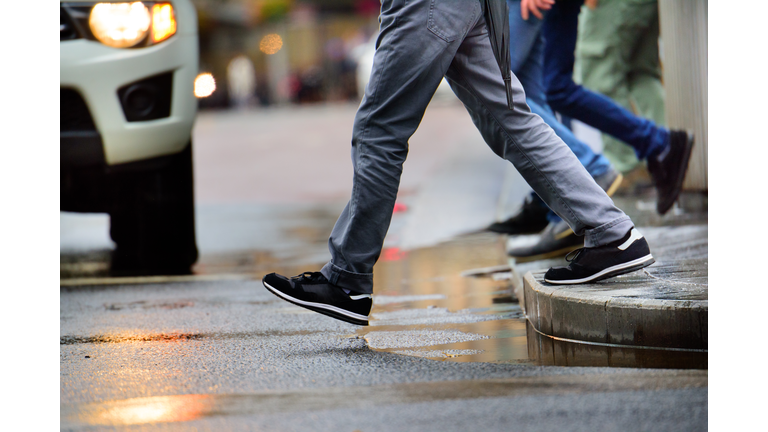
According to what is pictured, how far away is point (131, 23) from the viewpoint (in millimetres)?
4008

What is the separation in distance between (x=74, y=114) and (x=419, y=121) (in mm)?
1881

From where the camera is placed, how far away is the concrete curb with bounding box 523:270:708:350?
2.60 meters

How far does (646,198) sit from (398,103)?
2.90 metres

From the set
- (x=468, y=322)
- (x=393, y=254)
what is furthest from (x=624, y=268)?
(x=393, y=254)

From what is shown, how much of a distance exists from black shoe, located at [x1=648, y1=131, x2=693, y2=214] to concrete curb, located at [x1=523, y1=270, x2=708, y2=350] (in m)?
1.27

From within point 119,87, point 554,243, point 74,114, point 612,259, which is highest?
point 119,87

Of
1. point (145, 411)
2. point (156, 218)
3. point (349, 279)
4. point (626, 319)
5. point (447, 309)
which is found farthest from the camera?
point (156, 218)

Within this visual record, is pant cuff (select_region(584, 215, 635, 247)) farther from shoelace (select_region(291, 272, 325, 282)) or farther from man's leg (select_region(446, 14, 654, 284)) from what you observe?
shoelace (select_region(291, 272, 325, 282))

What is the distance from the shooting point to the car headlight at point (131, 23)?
3.97m

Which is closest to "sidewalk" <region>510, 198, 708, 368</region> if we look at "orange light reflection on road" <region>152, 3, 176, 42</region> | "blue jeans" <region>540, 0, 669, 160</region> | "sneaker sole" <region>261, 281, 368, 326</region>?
"sneaker sole" <region>261, 281, 368, 326</region>

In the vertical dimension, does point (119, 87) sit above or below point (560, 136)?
above

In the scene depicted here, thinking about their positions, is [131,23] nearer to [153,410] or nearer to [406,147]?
[406,147]

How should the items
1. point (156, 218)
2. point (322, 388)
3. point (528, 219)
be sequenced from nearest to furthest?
point (322, 388), point (528, 219), point (156, 218)

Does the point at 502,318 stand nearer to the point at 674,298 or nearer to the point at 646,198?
the point at 674,298
